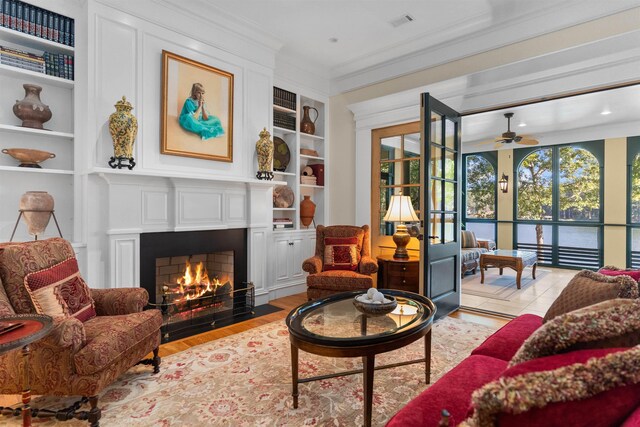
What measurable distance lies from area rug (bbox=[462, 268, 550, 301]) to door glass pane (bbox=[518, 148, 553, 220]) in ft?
4.67

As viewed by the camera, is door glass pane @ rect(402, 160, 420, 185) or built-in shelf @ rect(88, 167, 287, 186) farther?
door glass pane @ rect(402, 160, 420, 185)

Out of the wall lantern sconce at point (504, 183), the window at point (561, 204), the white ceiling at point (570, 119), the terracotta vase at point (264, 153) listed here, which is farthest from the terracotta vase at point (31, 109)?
the window at point (561, 204)

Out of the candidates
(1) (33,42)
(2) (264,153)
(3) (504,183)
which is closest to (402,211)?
(2) (264,153)

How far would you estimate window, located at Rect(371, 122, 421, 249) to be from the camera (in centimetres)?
442

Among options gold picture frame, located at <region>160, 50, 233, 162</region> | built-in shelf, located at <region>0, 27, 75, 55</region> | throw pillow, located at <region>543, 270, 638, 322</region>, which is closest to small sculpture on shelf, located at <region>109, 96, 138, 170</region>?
gold picture frame, located at <region>160, 50, 233, 162</region>

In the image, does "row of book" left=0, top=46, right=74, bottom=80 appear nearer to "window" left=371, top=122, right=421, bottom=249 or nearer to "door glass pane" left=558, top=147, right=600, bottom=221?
"window" left=371, top=122, right=421, bottom=249

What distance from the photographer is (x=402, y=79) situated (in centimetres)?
443

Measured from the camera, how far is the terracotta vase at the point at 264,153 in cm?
403

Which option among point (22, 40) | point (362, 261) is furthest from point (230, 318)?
point (22, 40)

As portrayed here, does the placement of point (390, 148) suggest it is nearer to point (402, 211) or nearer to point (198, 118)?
point (402, 211)

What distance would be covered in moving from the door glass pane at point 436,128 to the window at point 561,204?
503 centimetres

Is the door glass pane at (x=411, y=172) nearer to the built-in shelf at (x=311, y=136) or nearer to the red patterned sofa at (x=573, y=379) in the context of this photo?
the built-in shelf at (x=311, y=136)

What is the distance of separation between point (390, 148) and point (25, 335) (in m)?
4.11

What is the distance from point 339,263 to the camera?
13.4ft
